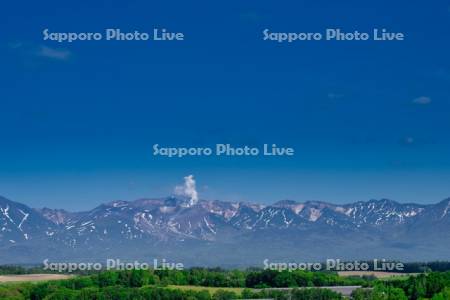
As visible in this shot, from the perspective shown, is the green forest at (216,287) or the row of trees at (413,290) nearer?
the row of trees at (413,290)

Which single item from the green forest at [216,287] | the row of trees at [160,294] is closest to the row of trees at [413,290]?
the green forest at [216,287]

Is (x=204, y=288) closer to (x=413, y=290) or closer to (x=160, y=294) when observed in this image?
(x=160, y=294)

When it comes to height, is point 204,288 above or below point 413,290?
above

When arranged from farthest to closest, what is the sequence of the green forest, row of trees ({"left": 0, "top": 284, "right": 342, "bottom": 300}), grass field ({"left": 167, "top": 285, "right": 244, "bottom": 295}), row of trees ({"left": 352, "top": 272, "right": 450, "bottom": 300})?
grass field ({"left": 167, "top": 285, "right": 244, "bottom": 295}) → row of trees ({"left": 0, "top": 284, "right": 342, "bottom": 300}) → the green forest → row of trees ({"left": 352, "top": 272, "right": 450, "bottom": 300})

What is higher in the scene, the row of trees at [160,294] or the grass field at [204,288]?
the grass field at [204,288]

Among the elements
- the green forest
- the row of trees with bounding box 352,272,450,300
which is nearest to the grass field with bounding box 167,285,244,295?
the green forest

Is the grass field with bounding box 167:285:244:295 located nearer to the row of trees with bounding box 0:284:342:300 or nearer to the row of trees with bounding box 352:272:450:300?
the row of trees with bounding box 0:284:342:300

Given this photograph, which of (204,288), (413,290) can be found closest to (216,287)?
(204,288)

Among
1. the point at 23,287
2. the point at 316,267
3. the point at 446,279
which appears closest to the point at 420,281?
the point at 446,279

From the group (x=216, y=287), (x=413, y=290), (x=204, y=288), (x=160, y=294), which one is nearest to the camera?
(x=413, y=290)

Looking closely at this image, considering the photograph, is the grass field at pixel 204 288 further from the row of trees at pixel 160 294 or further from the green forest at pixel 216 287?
the row of trees at pixel 160 294

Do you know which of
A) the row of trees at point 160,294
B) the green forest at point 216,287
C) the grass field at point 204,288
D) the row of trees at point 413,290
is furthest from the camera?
the grass field at point 204,288
